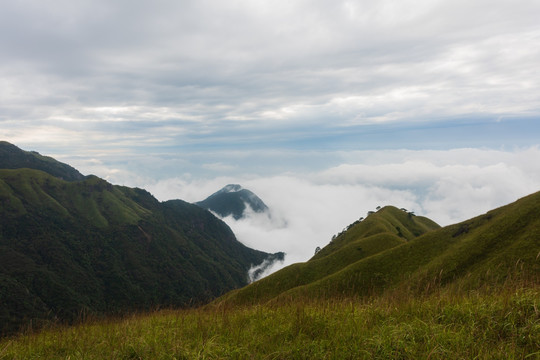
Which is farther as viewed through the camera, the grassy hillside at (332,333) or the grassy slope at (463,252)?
the grassy slope at (463,252)

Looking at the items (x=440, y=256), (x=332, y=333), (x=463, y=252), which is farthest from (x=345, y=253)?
(x=332, y=333)

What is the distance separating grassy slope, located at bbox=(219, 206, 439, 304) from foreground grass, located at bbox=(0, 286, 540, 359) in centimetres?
5200

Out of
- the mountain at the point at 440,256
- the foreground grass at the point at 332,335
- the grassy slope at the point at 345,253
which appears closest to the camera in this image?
the foreground grass at the point at 332,335

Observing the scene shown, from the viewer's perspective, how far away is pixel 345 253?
105 meters

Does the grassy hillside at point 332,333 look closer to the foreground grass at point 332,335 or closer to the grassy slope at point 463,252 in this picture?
the foreground grass at point 332,335

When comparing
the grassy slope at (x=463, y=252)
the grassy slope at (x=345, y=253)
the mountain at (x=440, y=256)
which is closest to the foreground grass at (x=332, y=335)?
the mountain at (x=440, y=256)

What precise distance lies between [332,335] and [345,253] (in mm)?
104611

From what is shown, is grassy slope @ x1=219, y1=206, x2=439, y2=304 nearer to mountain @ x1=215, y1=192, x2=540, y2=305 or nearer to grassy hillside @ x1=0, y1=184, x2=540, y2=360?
mountain @ x1=215, y1=192, x2=540, y2=305

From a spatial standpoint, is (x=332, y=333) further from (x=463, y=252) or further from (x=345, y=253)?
(x=345, y=253)

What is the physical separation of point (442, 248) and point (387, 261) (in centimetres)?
1480

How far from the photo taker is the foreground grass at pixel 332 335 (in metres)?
5.98

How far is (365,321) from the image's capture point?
7426 mm

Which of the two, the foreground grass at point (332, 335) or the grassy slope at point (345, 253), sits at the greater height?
the foreground grass at point (332, 335)

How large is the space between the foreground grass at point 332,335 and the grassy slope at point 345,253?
5200 centimetres
